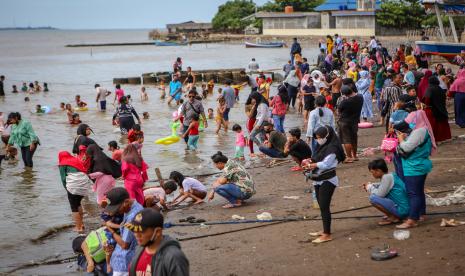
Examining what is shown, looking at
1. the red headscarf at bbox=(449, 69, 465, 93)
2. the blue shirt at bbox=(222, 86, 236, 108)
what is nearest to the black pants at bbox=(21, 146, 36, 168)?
the blue shirt at bbox=(222, 86, 236, 108)

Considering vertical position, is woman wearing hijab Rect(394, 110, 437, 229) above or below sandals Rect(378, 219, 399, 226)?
above

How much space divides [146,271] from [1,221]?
26.2 feet

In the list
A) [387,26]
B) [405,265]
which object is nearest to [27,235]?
[405,265]

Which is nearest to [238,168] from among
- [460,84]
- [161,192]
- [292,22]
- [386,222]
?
[161,192]

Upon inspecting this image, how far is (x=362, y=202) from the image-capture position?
11.0 m

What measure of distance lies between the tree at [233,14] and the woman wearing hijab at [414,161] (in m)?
121

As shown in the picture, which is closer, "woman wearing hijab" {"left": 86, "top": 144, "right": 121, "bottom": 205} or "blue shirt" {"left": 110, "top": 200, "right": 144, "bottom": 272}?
"blue shirt" {"left": 110, "top": 200, "right": 144, "bottom": 272}

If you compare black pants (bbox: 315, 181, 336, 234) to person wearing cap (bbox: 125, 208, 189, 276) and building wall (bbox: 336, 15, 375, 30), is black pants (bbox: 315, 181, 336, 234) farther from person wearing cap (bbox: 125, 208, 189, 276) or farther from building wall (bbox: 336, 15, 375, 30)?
building wall (bbox: 336, 15, 375, 30)

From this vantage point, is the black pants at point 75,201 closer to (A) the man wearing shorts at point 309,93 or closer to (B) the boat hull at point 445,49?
(A) the man wearing shorts at point 309,93

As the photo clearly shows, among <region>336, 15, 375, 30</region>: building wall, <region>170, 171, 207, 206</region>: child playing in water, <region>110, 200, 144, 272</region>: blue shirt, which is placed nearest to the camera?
<region>110, 200, 144, 272</region>: blue shirt

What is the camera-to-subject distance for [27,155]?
16.9 metres

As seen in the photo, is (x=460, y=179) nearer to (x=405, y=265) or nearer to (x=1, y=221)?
(x=405, y=265)

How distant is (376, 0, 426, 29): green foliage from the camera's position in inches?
3063

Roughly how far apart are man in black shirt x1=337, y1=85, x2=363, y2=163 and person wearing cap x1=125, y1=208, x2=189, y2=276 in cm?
887
